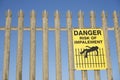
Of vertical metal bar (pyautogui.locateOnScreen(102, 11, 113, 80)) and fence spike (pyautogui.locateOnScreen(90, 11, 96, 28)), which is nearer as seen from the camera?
vertical metal bar (pyautogui.locateOnScreen(102, 11, 113, 80))

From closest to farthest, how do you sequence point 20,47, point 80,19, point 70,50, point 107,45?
1. point 20,47
2. point 70,50
3. point 107,45
4. point 80,19

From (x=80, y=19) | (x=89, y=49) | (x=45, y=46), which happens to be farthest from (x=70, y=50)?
(x=80, y=19)

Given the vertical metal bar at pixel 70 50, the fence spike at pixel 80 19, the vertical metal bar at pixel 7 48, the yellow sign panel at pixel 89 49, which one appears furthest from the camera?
the fence spike at pixel 80 19

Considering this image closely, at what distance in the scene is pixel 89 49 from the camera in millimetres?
7906

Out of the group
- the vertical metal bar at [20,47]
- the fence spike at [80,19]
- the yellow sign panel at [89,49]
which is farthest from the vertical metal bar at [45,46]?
the fence spike at [80,19]

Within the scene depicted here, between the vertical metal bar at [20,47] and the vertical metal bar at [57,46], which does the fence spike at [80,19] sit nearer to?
the vertical metal bar at [57,46]

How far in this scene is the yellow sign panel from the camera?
779 centimetres

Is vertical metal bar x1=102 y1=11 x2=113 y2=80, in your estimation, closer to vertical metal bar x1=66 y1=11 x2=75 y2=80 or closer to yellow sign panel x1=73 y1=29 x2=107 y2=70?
yellow sign panel x1=73 y1=29 x2=107 y2=70

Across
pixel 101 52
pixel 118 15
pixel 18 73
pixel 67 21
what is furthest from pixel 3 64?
pixel 118 15

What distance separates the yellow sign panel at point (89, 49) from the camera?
307 inches

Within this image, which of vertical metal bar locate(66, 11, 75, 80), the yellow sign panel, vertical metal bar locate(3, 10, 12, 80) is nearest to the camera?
vertical metal bar locate(3, 10, 12, 80)

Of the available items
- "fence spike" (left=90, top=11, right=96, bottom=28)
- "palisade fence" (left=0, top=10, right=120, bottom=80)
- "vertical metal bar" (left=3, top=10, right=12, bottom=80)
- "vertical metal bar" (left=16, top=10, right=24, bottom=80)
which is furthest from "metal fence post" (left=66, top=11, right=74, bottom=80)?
"vertical metal bar" (left=3, top=10, right=12, bottom=80)

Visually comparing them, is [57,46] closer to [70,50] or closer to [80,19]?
[70,50]

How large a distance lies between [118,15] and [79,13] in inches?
52.7
